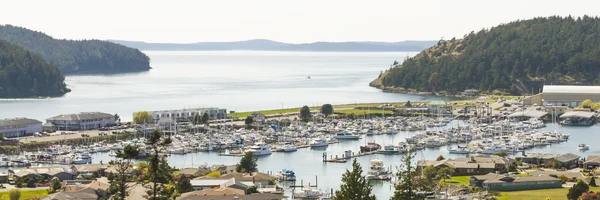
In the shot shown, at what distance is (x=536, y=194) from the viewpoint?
1040 inches

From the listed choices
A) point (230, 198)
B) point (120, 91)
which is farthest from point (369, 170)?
point (120, 91)

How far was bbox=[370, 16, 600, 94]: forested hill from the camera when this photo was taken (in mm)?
75750

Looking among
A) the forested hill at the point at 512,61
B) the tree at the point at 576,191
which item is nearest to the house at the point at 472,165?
the tree at the point at 576,191

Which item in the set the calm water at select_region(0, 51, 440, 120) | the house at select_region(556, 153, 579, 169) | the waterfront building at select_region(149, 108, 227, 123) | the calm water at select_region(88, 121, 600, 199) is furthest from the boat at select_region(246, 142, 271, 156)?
the calm water at select_region(0, 51, 440, 120)

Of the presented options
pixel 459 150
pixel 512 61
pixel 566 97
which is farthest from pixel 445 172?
pixel 512 61

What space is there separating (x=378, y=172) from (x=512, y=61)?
5067 cm

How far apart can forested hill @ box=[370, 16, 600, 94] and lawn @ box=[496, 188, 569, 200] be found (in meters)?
47.6

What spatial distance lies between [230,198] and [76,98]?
181 feet

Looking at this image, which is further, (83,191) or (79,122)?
(79,122)

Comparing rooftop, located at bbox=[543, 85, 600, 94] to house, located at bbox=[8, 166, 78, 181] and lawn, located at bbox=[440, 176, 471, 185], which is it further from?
house, located at bbox=[8, 166, 78, 181]

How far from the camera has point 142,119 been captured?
49.4 metres

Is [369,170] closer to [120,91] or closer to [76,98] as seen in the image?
[76,98]

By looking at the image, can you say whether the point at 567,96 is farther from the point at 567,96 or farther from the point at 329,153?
the point at 329,153

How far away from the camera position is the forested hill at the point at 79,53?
124 metres
